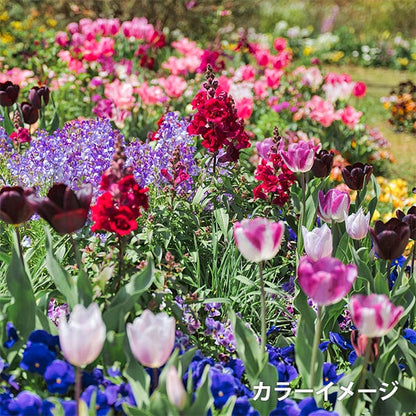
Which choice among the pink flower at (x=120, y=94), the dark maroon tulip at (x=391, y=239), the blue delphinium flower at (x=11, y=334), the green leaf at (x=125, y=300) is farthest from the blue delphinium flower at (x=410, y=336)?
the pink flower at (x=120, y=94)

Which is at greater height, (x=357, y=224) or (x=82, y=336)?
(x=82, y=336)

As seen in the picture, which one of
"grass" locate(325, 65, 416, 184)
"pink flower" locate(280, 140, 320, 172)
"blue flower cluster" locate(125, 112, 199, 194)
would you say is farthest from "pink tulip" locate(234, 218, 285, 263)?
"grass" locate(325, 65, 416, 184)

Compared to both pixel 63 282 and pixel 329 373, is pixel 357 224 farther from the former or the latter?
pixel 63 282

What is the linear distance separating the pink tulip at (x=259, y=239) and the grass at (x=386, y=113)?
4.15 meters

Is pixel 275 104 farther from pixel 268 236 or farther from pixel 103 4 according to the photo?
pixel 103 4

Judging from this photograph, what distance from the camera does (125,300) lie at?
7.05 ft

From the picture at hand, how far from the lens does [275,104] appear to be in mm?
6219

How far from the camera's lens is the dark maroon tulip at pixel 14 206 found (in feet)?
7.06

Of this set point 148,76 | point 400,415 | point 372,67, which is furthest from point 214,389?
point 372,67

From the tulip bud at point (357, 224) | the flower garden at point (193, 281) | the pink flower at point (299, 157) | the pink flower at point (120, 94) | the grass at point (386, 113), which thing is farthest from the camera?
the grass at point (386, 113)

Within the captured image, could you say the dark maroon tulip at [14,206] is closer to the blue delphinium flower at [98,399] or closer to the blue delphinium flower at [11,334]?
the blue delphinium flower at [11,334]

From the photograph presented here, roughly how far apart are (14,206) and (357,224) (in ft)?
4.04

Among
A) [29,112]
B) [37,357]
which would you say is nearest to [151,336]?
[37,357]

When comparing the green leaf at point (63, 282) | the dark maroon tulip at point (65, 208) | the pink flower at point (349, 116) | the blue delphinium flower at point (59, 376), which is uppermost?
the dark maroon tulip at point (65, 208)
